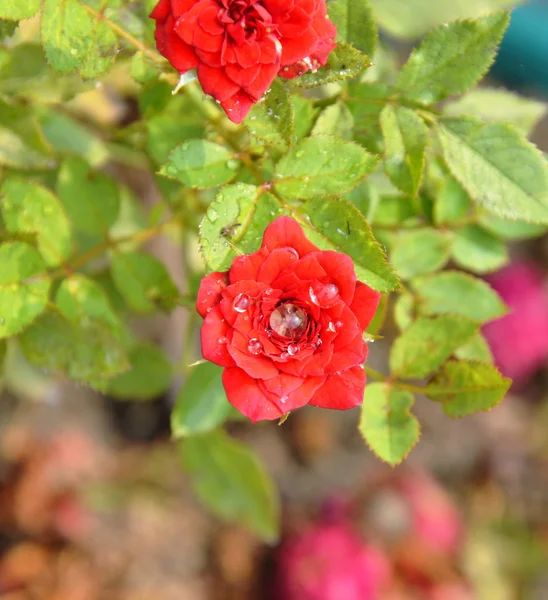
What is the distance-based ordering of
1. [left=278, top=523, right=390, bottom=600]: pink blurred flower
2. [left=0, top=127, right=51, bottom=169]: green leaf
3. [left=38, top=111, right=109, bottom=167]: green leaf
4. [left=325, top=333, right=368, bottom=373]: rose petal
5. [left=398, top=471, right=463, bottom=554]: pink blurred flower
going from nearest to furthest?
[left=325, top=333, right=368, bottom=373]: rose petal
[left=0, top=127, right=51, bottom=169]: green leaf
[left=38, top=111, right=109, bottom=167]: green leaf
[left=278, top=523, right=390, bottom=600]: pink blurred flower
[left=398, top=471, right=463, bottom=554]: pink blurred flower

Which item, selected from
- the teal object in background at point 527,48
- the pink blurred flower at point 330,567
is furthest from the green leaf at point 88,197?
the pink blurred flower at point 330,567

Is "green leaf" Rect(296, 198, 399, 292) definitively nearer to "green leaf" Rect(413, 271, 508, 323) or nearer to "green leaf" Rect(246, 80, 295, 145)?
"green leaf" Rect(246, 80, 295, 145)

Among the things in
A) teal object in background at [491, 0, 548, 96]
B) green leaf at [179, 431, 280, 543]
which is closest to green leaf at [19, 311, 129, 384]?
green leaf at [179, 431, 280, 543]

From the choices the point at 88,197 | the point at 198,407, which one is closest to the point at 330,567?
the point at 198,407

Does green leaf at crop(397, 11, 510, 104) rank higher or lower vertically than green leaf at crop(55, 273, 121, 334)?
higher

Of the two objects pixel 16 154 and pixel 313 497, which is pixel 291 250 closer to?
pixel 16 154

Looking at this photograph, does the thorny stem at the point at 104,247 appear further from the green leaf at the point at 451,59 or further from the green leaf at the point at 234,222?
the green leaf at the point at 451,59

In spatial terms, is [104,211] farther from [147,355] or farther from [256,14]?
[256,14]
